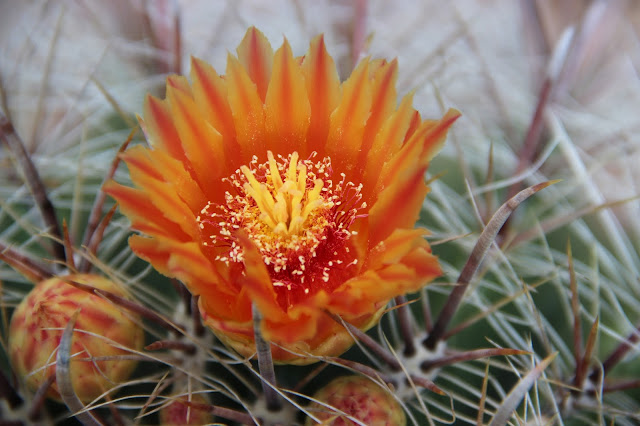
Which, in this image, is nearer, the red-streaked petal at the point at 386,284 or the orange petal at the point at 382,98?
the red-streaked petal at the point at 386,284

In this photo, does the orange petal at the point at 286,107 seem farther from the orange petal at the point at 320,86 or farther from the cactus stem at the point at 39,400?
the cactus stem at the point at 39,400

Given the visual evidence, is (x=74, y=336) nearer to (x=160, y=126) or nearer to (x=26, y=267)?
(x=26, y=267)

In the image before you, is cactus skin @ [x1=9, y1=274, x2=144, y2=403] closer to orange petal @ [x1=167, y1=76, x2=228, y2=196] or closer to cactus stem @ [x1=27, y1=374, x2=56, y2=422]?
cactus stem @ [x1=27, y1=374, x2=56, y2=422]

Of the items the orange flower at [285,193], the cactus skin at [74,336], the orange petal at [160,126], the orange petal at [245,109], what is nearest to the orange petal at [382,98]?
the orange flower at [285,193]

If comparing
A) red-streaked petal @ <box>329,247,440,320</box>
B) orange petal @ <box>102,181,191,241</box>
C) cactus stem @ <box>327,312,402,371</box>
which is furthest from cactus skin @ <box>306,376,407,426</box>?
orange petal @ <box>102,181,191,241</box>

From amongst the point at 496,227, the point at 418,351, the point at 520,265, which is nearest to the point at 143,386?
the point at 418,351

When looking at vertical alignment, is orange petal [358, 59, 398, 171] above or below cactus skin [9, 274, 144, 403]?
above
